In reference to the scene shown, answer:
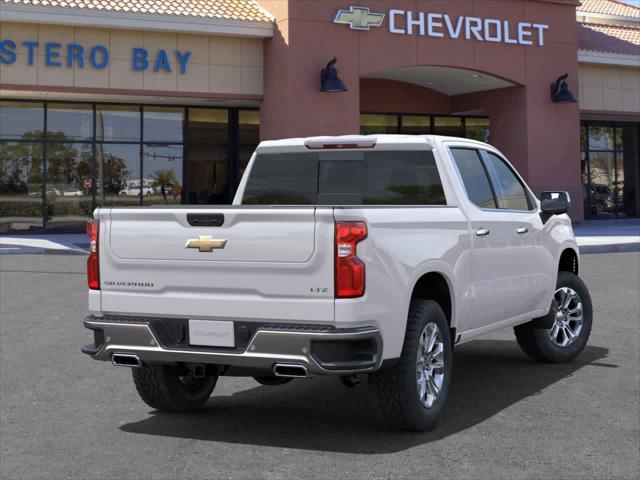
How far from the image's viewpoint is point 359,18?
26781mm

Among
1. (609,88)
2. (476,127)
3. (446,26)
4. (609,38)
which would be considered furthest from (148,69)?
(609,38)

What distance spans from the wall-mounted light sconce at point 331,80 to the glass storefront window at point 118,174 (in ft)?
21.4

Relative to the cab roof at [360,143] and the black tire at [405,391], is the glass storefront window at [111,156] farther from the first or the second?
the black tire at [405,391]

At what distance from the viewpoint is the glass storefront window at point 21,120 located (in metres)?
27.7

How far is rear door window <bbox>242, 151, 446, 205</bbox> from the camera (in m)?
7.01

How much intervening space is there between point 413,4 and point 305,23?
11.6 feet

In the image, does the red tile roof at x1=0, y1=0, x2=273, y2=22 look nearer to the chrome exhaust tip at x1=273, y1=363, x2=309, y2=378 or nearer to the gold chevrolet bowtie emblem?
the gold chevrolet bowtie emblem

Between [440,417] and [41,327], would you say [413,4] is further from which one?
[440,417]

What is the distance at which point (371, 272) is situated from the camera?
5484mm

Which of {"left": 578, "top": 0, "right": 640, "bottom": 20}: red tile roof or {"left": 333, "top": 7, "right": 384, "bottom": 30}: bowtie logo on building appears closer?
{"left": 333, "top": 7, "right": 384, "bottom": 30}: bowtie logo on building

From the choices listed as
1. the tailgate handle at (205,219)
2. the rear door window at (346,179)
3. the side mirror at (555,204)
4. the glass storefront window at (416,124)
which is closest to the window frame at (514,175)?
the side mirror at (555,204)

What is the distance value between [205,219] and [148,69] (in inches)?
839

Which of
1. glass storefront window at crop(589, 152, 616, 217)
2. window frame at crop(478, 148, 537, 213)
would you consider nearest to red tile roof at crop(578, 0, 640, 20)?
glass storefront window at crop(589, 152, 616, 217)

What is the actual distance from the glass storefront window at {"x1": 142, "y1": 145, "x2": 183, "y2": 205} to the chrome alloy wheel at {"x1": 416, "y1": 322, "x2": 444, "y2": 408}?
77.1ft
